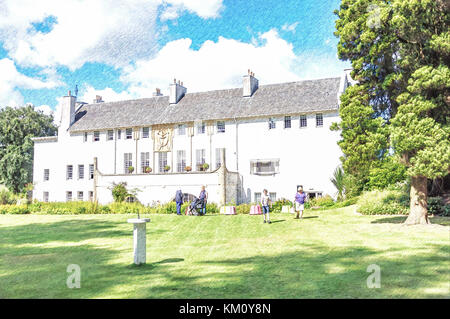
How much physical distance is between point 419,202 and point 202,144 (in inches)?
998

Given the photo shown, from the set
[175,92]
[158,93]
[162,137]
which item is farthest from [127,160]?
[158,93]

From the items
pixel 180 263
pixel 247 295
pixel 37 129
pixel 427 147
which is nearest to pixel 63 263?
pixel 180 263

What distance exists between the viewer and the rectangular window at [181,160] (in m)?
40.9

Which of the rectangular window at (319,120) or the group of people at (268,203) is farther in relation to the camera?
Result: the rectangular window at (319,120)

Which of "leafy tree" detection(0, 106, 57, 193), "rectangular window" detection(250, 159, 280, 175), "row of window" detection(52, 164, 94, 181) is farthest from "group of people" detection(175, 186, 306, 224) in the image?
"leafy tree" detection(0, 106, 57, 193)

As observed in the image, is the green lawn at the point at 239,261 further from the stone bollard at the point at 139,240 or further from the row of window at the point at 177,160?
the row of window at the point at 177,160

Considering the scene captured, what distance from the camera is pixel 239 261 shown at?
11.5 metres

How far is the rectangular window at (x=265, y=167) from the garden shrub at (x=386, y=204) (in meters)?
11.8

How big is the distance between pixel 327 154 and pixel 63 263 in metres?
26.8

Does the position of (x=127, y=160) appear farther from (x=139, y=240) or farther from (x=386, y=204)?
(x=139, y=240)

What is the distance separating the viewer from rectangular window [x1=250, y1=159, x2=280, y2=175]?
36531 mm

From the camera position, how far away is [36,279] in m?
10.1

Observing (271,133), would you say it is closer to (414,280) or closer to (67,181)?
(67,181)

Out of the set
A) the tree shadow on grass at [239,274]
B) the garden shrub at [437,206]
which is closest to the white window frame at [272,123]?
the garden shrub at [437,206]
